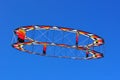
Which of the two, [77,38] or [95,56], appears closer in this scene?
[77,38]

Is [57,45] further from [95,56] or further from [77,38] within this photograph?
[95,56]

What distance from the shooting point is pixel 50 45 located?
14888cm

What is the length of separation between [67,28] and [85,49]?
882 cm

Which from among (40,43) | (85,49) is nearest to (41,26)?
(40,43)

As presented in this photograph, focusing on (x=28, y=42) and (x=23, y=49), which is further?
(x=23, y=49)

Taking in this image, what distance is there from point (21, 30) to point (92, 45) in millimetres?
24155

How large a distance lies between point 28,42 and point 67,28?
39.4 feet

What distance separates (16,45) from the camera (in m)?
156

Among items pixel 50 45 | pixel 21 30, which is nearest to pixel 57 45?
pixel 50 45

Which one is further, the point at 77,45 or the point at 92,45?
the point at 92,45

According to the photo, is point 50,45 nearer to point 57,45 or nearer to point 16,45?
point 57,45

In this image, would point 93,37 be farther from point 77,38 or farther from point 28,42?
point 28,42

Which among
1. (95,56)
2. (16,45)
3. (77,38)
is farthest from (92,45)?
(16,45)

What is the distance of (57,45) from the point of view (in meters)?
147
